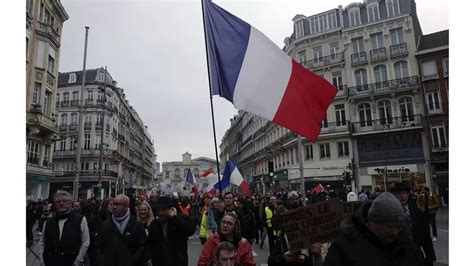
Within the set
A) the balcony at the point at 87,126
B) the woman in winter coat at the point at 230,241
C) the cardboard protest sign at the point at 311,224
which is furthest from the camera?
the balcony at the point at 87,126

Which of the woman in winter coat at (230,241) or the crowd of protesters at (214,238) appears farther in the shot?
the woman in winter coat at (230,241)

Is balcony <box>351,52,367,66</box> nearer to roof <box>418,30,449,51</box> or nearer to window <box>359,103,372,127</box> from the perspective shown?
window <box>359,103,372,127</box>

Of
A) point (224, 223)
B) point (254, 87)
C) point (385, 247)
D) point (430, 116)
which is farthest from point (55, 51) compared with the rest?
point (430, 116)

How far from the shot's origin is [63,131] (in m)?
51.7

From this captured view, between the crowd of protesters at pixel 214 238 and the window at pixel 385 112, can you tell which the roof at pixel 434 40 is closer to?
the window at pixel 385 112

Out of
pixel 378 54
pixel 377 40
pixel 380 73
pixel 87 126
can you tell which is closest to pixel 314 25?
pixel 377 40

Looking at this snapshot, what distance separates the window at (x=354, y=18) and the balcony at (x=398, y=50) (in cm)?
467

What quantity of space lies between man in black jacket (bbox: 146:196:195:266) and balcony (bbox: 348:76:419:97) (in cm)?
3138

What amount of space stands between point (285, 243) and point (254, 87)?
312 centimetres

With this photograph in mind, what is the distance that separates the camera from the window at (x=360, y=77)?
111 feet

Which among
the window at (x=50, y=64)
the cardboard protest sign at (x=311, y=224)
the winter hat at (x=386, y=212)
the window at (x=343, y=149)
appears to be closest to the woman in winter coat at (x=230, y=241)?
the cardboard protest sign at (x=311, y=224)

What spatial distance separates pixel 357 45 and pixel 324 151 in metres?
11.4

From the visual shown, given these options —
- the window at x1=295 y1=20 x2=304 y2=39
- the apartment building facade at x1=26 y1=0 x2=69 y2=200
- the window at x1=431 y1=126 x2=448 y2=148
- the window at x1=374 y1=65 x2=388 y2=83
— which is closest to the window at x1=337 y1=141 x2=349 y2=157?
the window at x1=374 y1=65 x2=388 y2=83

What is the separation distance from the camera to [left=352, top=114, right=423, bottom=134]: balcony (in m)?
30.4
